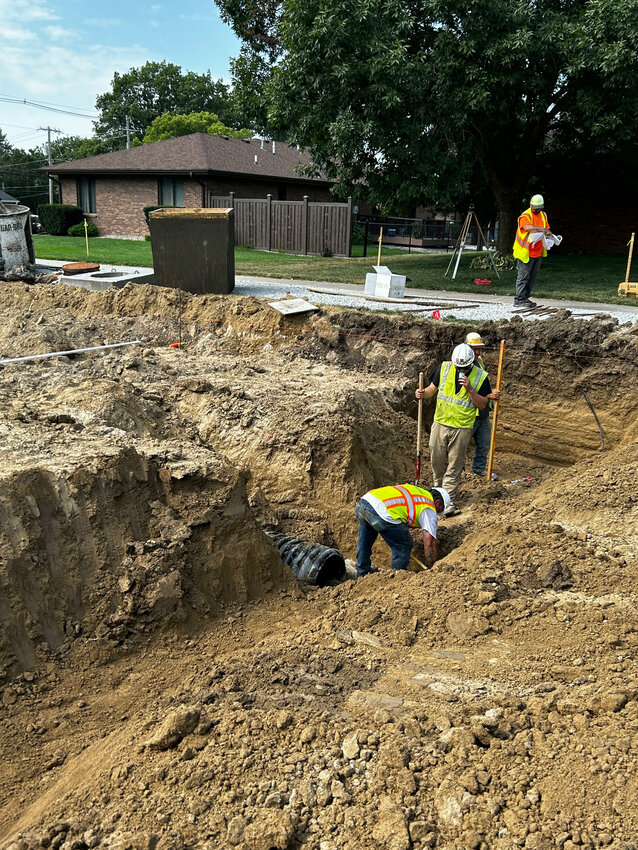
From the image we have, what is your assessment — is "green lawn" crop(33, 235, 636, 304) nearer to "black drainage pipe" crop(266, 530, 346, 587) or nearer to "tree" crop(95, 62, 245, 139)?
"black drainage pipe" crop(266, 530, 346, 587)

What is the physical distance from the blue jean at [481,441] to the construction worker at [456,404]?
855 mm

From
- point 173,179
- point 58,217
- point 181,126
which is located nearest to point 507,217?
point 173,179

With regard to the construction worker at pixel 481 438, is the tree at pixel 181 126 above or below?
above

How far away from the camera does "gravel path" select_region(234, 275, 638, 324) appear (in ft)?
40.5

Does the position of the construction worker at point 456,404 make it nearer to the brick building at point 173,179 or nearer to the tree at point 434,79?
the tree at point 434,79

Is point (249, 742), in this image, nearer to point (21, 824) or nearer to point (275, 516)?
point (21, 824)

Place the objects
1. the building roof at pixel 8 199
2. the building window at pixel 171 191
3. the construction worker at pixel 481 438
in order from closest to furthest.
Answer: the construction worker at pixel 481 438 < the building roof at pixel 8 199 < the building window at pixel 171 191

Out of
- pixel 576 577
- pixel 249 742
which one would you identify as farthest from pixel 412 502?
pixel 249 742

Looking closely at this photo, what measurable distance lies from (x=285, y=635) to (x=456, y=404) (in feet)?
13.4

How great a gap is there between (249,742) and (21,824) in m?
1.20

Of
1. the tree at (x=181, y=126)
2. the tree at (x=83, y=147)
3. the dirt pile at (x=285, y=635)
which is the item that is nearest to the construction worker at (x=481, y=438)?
the dirt pile at (x=285, y=635)

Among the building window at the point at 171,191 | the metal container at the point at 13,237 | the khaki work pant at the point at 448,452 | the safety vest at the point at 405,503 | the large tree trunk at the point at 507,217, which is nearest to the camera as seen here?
the safety vest at the point at 405,503

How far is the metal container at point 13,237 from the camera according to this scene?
16.4m

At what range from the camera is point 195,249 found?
1417 cm
